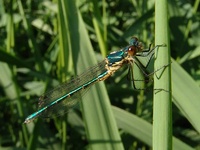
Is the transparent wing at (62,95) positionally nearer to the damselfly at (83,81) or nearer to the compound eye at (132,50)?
the damselfly at (83,81)

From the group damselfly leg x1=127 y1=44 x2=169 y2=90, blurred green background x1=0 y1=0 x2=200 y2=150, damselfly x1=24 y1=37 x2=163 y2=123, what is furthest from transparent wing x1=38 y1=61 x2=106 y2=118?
damselfly leg x1=127 y1=44 x2=169 y2=90

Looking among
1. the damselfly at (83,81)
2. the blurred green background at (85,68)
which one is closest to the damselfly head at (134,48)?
the damselfly at (83,81)

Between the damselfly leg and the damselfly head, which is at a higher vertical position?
the damselfly head

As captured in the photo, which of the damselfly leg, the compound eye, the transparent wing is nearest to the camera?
the damselfly leg

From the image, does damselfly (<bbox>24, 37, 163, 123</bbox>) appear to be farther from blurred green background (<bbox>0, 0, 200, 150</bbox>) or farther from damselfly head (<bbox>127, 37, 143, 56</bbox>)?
blurred green background (<bbox>0, 0, 200, 150</bbox>)

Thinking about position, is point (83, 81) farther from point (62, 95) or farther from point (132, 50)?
point (132, 50)
